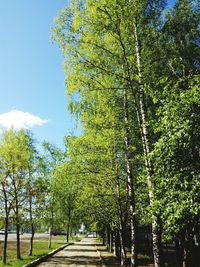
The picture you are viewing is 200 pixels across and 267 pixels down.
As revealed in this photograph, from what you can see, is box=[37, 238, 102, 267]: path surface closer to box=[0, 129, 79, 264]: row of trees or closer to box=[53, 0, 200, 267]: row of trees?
box=[0, 129, 79, 264]: row of trees

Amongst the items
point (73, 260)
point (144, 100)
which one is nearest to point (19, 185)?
point (73, 260)

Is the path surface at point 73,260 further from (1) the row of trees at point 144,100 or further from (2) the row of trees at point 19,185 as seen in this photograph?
(1) the row of trees at point 144,100

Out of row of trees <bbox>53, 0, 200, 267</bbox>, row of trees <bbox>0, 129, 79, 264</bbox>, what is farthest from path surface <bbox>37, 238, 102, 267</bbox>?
row of trees <bbox>53, 0, 200, 267</bbox>

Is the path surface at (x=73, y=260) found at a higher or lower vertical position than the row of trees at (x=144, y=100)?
lower

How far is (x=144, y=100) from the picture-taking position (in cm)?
1237

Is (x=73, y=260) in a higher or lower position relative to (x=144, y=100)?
lower

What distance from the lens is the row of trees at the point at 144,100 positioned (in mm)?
8148

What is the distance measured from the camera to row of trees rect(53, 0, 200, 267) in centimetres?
815

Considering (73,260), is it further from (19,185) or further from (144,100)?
(144,100)

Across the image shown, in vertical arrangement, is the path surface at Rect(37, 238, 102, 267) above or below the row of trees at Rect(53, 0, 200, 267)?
below

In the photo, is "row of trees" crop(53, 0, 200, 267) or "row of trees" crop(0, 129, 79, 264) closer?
"row of trees" crop(53, 0, 200, 267)

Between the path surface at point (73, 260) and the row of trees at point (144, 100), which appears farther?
the path surface at point (73, 260)

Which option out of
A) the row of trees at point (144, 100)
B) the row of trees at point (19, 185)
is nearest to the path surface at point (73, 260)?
the row of trees at point (19, 185)

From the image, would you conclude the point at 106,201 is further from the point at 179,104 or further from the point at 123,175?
the point at 179,104
